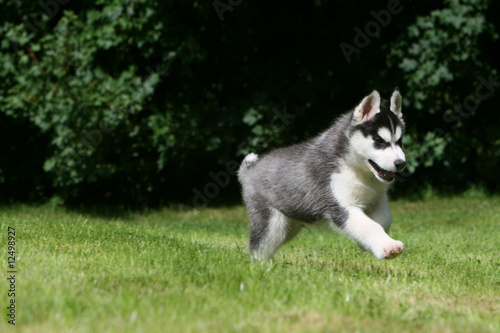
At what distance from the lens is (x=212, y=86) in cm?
1237

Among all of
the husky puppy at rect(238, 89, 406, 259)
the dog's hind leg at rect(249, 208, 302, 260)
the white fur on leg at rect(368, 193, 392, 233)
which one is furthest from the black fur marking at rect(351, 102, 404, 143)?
the dog's hind leg at rect(249, 208, 302, 260)

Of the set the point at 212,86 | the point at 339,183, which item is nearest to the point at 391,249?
the point at 339,183

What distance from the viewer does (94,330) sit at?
3.04 metres

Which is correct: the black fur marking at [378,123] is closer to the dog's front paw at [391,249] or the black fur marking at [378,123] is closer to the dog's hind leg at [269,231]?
the dog's front paw at [391,249]

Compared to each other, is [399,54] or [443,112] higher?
[399,54]

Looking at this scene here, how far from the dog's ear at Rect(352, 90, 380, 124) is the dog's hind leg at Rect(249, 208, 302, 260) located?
4.02 feet

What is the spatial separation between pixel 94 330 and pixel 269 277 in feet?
4.89

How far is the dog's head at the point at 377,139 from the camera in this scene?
4898 mm

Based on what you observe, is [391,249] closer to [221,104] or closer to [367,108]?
[367,108]

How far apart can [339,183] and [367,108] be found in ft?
2.35

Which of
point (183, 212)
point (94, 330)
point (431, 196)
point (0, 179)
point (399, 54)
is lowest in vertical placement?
point (431, 196)

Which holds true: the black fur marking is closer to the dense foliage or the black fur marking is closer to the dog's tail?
the dog's tail

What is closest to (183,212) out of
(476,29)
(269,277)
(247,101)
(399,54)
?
(247,101)

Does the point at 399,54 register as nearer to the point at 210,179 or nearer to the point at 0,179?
the point at 210,179
